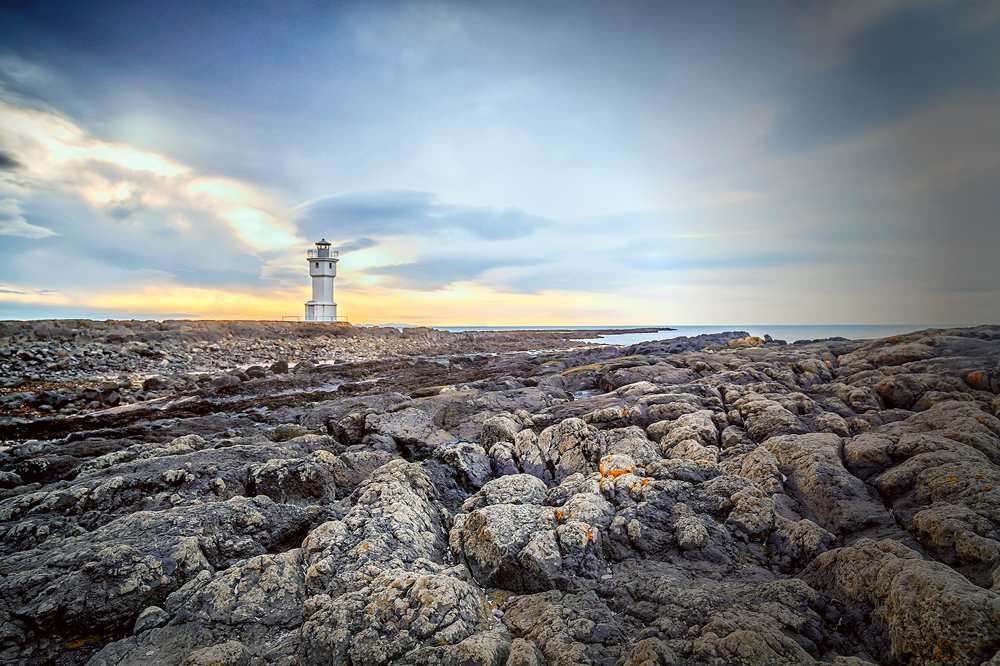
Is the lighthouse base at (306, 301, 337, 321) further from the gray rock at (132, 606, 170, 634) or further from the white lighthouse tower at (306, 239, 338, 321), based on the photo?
the gray rock at (132, 606, 170, 634)

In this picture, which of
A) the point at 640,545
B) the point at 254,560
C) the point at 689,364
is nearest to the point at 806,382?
the point at 689,364

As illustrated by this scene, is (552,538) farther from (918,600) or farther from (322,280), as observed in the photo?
(322,280)

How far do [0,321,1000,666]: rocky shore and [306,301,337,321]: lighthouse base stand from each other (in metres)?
42.7

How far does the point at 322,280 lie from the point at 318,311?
153 inches

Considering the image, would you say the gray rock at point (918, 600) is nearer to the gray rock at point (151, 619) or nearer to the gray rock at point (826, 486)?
the gray rock at point (826, 486)

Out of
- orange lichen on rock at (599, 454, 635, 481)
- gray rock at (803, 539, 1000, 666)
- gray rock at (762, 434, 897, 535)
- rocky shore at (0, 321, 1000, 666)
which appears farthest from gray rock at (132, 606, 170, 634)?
gray rock at (762, 434, 897, 535)

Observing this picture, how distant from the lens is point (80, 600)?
4.16m

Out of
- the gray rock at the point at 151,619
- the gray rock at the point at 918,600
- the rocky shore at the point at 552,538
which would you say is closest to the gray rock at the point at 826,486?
the rocky shore at the point at 552,538

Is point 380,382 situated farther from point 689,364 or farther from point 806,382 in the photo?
point 806,382

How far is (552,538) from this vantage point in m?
4.93

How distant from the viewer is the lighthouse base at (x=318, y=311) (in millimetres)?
50531

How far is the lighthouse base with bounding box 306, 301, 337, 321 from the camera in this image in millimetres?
50531

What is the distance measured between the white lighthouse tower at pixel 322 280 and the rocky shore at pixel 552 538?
141 ft

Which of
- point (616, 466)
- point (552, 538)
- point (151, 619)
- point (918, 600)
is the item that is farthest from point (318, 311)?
point (918, 600)
